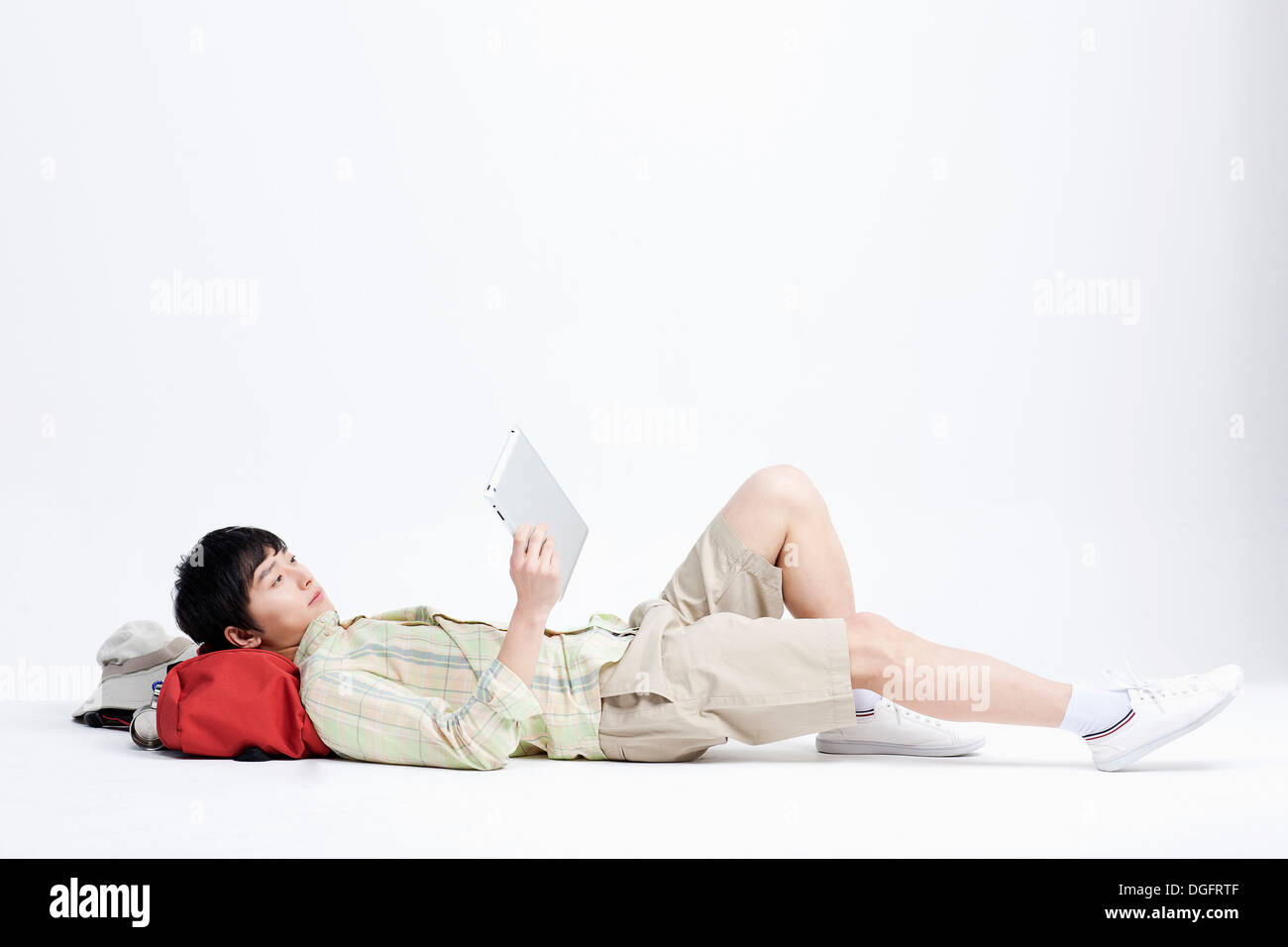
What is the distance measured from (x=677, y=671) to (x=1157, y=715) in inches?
24.1

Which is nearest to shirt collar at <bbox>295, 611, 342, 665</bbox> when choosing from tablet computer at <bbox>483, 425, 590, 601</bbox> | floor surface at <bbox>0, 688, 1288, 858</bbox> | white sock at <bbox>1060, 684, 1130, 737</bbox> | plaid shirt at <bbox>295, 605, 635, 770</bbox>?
plaid shirt at <bbox>295, 605, 635, 770</bbox>

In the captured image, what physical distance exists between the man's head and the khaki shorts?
0.46 m

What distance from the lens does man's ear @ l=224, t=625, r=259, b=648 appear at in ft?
5.56

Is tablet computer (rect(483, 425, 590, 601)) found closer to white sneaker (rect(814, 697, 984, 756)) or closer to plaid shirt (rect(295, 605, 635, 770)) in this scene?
plaid shirt (rect(295, 605, 635, 770))

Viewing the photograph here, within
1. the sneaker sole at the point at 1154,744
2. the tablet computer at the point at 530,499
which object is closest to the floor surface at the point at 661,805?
the sneaker sole at the point at 1154,744

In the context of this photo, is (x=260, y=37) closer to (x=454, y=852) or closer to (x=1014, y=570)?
(x=1014, y=570)

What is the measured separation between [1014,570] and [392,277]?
5.63 ft

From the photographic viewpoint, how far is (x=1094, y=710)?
4.99 feet

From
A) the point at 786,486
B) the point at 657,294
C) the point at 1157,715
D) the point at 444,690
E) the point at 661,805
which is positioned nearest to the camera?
the point at 661,805

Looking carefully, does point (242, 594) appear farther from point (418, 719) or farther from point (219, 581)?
point (418, 719)

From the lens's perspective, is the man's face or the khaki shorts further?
the man's face

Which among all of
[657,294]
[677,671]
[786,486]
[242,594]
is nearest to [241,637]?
[242,594]

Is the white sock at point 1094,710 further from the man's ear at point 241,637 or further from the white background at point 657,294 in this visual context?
the white background at point 657,294
